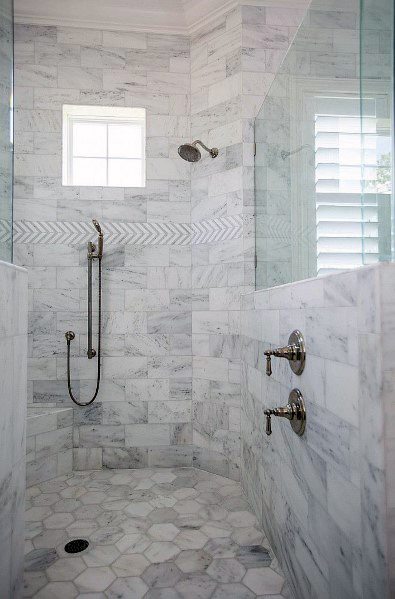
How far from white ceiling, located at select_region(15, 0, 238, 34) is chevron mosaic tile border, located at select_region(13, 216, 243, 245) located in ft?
4.56

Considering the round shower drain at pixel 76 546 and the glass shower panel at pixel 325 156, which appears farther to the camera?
the round shower drain at pixel 76 546

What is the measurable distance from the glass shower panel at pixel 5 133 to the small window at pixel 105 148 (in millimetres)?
1602

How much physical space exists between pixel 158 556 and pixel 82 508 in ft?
2.05

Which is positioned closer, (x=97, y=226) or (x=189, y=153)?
(x=189, y=153)

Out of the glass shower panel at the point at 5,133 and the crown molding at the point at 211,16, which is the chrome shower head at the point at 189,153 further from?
the glass shower panel at the point at 5,133

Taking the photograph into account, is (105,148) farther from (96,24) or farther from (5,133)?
(5,133)

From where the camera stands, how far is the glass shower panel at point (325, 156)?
0.97 meters

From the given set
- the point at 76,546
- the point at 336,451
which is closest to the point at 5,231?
the point at 336,451

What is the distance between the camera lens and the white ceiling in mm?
2660

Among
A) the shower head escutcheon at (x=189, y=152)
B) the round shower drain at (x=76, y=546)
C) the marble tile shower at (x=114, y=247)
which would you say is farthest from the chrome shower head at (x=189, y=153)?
the round shower drain at (x=76, y=546)

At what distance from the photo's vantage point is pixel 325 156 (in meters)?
1.38

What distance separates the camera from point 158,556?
5.55 ft

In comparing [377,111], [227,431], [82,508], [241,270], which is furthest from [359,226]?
[82,508]

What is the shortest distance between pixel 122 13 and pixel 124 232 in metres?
1.51
